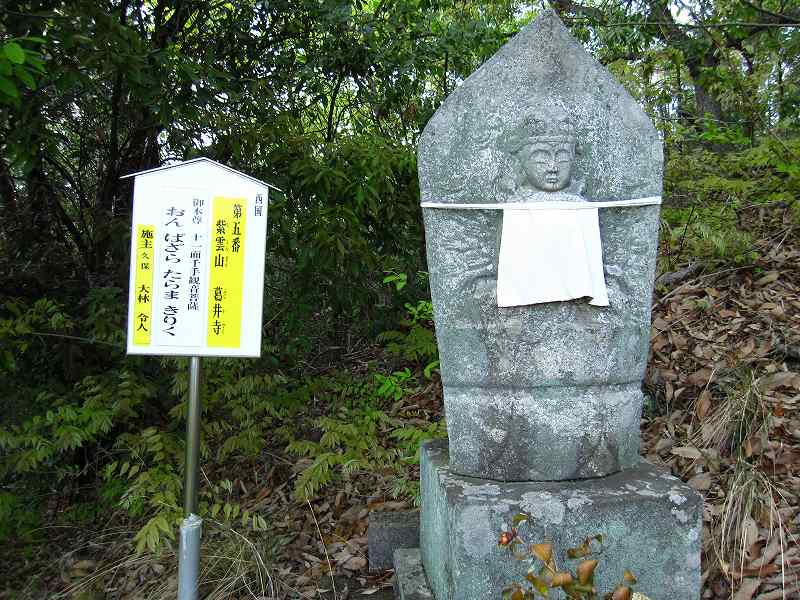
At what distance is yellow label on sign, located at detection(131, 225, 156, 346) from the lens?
2.05m

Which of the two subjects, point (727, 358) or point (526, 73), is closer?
point (526, 73)

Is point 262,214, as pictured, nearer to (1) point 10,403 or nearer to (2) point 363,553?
(2) point 363,553

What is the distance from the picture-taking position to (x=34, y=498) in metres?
→ 3.63

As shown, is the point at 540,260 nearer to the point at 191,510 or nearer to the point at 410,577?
the point at 410,577

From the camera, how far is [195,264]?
6.82 ft

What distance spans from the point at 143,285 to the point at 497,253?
1.19 m

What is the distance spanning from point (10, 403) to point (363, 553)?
2.10m

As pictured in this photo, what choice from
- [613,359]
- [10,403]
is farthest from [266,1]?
[613,359]

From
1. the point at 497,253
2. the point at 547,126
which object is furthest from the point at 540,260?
the point at 547,126

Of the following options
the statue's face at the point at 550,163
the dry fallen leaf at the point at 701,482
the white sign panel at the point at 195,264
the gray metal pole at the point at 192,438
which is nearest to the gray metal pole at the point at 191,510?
the gray metal pole at the point at 192,438

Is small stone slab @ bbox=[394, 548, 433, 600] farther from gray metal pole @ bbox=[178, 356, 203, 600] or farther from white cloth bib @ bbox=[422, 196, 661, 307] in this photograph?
white cloth bib @ bbox=[422, 196, 661, 307]

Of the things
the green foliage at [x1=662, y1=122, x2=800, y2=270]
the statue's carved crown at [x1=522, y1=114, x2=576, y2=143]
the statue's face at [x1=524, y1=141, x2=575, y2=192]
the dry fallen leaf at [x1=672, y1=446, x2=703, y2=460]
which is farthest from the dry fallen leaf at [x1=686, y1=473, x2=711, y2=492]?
the green foliage at [x1=662, y1=122, x2=800, y2=270]

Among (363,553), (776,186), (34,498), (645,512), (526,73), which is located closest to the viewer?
(645,512)

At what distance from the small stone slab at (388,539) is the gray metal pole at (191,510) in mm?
962
